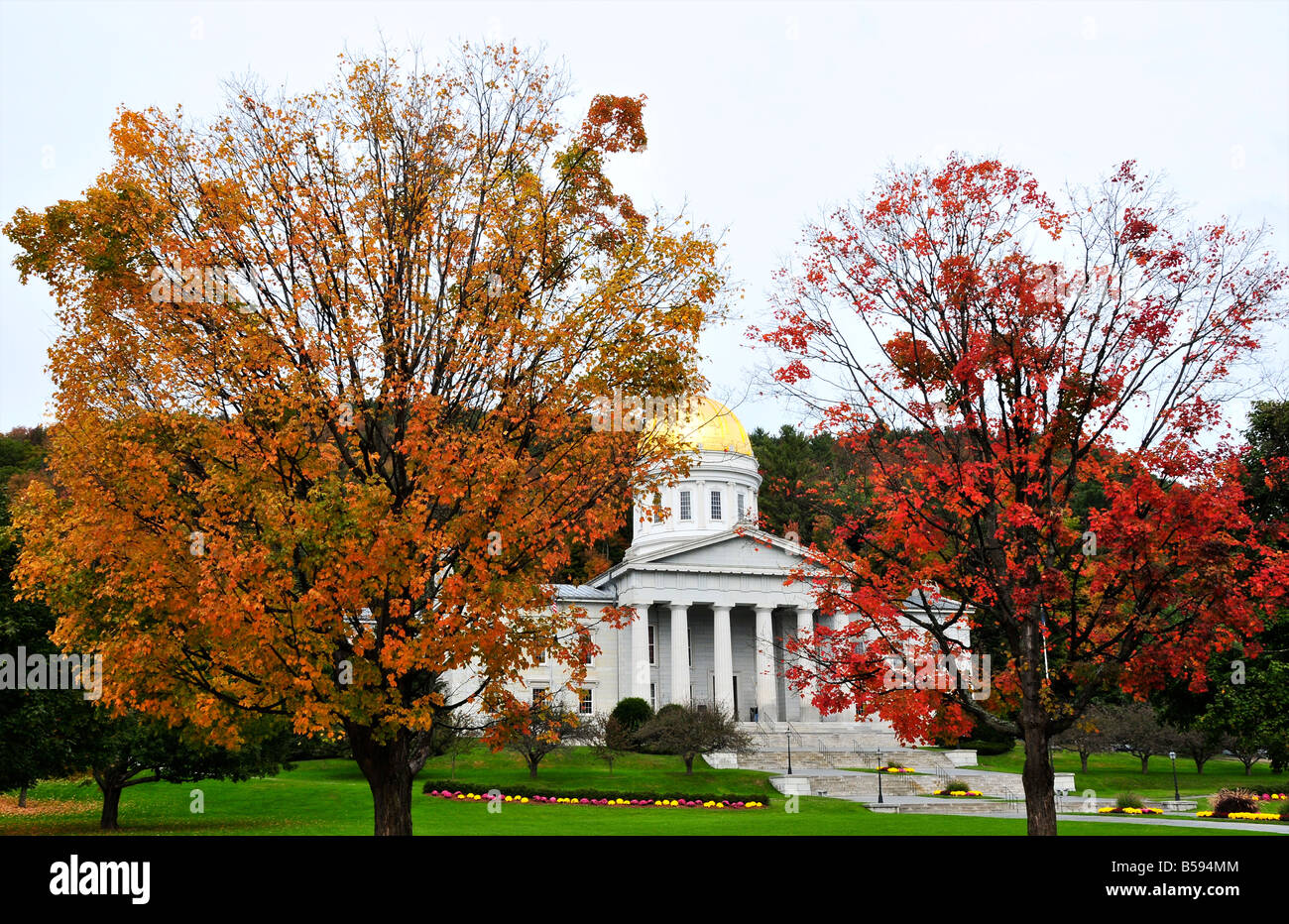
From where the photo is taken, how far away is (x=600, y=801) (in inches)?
1492

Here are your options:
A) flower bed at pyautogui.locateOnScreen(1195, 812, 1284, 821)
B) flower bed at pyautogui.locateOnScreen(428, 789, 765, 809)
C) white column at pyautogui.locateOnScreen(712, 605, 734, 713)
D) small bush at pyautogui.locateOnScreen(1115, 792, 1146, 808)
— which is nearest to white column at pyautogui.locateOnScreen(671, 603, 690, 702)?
white column at pyautogui.locateOnScreen(712, 605, 734, 713)

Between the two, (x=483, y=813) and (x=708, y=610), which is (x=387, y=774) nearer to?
(x=483, y=813)

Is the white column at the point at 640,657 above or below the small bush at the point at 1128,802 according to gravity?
above

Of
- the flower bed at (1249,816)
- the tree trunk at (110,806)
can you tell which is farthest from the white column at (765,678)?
the tree trunk at (110,806)

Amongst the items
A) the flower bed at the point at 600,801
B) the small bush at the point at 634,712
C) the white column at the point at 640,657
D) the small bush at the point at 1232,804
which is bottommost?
the flower bed at the point at 600,801

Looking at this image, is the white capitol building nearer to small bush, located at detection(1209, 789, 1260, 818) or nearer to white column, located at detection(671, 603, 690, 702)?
white column, located at detection(671, 603, 690, 702)

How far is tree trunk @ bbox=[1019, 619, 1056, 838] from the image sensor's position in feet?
51.0

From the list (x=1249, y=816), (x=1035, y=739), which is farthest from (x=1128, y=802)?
(x=1035, y=739)

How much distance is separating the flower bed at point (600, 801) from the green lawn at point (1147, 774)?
1521 centimetres

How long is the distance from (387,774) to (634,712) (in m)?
40.2

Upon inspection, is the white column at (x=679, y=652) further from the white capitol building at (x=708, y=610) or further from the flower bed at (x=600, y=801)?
the flower bed at (x=600, y=801)

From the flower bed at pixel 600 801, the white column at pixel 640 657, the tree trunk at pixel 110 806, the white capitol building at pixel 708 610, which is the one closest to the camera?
the tree trunk at pixel 110 806

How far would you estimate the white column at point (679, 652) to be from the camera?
2319 inches
